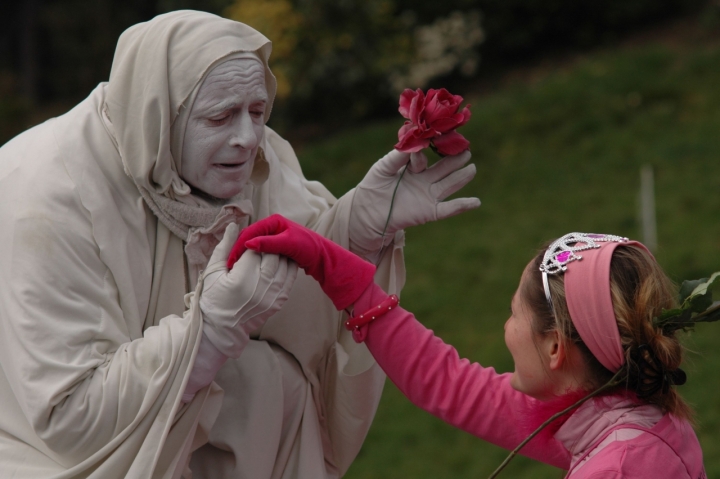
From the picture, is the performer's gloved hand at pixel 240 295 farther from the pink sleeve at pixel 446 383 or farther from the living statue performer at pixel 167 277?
the pink sleeve at pixel 446 383

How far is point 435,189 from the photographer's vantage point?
10.0 ft

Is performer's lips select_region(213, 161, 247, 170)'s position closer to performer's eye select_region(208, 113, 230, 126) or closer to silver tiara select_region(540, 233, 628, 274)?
performer's eye select_region(208, 113, 230, 126)

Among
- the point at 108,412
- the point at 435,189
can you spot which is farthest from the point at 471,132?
the point at 108,412

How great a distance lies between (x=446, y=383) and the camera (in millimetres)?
2990

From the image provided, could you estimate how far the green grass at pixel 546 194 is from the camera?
6824 millimetres

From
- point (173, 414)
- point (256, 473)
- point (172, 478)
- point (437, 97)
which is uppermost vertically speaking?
point (437, 97)

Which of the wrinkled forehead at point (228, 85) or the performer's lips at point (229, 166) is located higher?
the wrinkled forehead at point (228, 85)

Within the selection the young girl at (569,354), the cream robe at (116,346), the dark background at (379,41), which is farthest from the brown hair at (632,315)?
the dark background at (379,41)

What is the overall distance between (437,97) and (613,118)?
7358mm

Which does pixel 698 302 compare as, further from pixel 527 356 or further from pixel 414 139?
pixel 414 139

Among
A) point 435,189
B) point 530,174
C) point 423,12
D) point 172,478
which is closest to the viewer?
point 172,478

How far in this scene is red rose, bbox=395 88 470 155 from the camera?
288 cm

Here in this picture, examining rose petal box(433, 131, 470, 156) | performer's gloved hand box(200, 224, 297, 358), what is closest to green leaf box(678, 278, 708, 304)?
rose petal box(433, 131, 470, 156)

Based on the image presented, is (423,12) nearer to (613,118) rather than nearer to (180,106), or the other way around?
(613,118)
